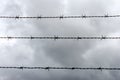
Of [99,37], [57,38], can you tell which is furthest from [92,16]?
[57,38]

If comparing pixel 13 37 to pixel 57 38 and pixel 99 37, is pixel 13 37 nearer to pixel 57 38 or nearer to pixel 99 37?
pixel 57 38

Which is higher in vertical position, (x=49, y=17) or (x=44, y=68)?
(x=49, y=17)

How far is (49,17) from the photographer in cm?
2397

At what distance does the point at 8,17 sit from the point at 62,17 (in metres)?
3.95

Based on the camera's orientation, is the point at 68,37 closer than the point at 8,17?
Yes

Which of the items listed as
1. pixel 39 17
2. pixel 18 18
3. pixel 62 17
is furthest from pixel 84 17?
pixel 18 18

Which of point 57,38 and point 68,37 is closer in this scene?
point 68,37

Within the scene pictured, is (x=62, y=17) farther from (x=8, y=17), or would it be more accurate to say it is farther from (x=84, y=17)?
(x=8, y=17)

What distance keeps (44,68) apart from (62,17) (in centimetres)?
404

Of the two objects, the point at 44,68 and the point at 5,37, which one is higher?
the point at 5,37

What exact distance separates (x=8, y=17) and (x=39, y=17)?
226 centimetres

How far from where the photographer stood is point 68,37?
78.4 feet

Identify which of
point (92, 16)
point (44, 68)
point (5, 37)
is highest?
point (92, 16)

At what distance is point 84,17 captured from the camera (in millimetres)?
25891
